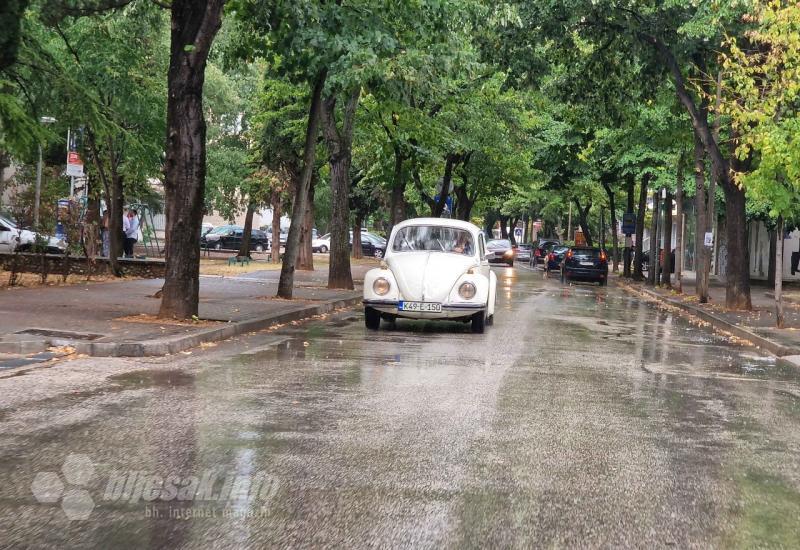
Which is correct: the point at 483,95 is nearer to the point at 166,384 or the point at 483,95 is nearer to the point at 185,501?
the point at 166,384

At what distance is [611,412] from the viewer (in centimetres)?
849

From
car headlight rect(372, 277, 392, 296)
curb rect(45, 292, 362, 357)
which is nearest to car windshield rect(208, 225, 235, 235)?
curb rect(45, 292, 362, 357)

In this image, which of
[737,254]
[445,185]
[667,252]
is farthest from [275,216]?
[737,254]

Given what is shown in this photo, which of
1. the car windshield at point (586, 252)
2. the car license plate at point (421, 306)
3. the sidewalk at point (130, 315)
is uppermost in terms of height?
the car windshield at point (586, 252)

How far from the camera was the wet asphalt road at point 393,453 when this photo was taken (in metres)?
4.85

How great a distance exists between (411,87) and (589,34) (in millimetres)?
6699

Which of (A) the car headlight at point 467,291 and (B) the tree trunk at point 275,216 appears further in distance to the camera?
(B) the tree trunk at point 275,216

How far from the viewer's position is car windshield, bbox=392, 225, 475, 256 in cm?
1680

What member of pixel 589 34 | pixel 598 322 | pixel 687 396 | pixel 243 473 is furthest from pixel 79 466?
pixel 589 34

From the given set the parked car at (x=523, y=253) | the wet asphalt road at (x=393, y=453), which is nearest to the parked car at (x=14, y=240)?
the wet asphalt road at (x=393, y=453)

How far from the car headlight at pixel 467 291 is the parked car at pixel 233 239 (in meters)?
52.2

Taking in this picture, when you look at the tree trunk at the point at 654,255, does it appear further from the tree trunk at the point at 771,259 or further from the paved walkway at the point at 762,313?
the tree trunk at the point at 771,259

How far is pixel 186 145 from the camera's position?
14.4 meters

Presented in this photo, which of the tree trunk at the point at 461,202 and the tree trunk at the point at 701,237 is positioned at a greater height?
the tree trunk at the point at 461,202
